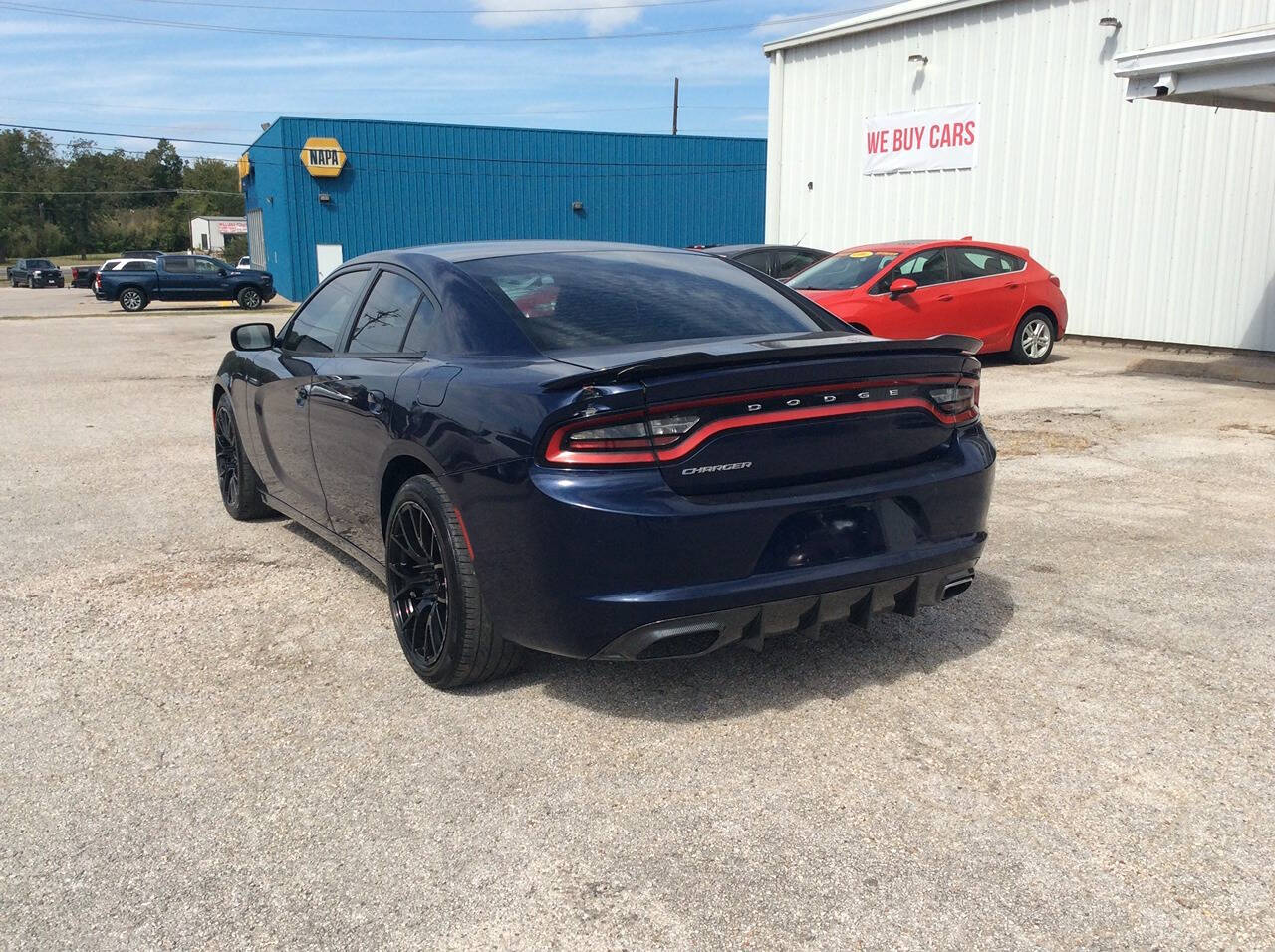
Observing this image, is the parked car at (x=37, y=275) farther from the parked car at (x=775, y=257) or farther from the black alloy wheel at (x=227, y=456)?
the black alloy wheel at (x=227, y=456)

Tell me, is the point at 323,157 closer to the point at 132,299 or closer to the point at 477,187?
the point at 477,187

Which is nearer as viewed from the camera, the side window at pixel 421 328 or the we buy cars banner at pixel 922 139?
the side window at pixel 421 328

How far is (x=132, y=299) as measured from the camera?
33281mm

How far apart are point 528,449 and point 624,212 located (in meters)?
37.0

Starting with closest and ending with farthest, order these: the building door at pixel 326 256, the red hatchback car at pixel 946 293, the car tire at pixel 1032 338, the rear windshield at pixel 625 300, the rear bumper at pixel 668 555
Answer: the rear bumper at pixel 668 555 → the rear windshield at pixel 625 300 → the red hatchback car at pixel 946 293 → the car tire at pixel 1032 338 → the building door at pixel 326 256

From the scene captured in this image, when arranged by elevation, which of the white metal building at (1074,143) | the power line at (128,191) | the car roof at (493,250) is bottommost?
the car roof at (493,250)

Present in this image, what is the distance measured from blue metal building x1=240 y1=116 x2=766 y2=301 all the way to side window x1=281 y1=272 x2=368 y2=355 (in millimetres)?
30272

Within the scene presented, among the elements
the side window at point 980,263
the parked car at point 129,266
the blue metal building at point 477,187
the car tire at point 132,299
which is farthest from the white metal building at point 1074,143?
the parked car at point 129,266

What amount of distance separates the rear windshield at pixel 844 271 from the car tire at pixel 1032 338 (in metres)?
1.91

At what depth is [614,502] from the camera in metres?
3.16

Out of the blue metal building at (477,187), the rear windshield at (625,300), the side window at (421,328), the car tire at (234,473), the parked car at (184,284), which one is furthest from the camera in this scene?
the blue metal building at (477,187)

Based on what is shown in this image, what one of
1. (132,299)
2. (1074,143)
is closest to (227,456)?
(1074,143)

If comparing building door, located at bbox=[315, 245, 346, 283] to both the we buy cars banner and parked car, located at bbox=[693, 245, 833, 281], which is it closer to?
the we buy cars banner

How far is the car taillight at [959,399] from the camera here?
376 centimetres
